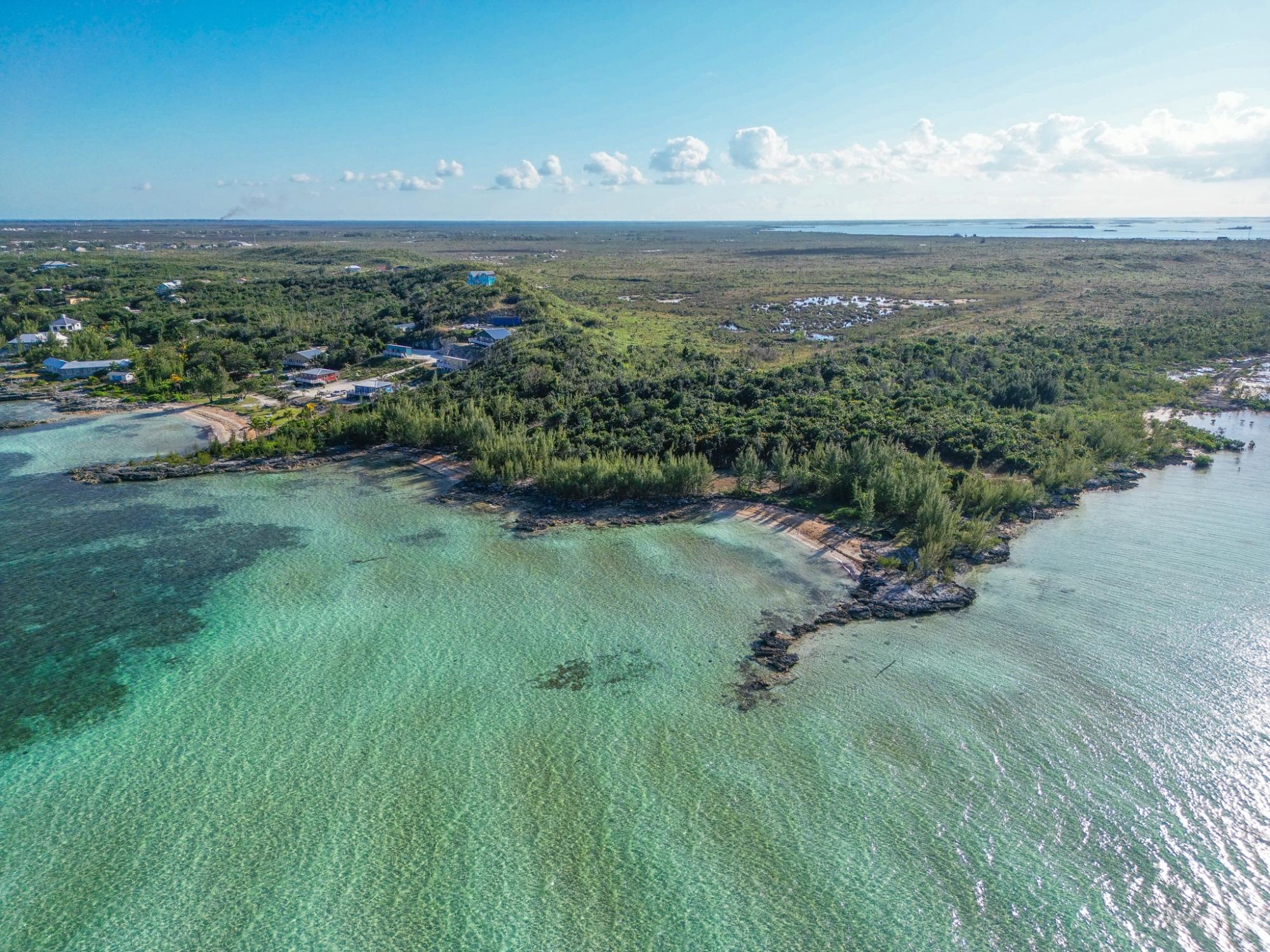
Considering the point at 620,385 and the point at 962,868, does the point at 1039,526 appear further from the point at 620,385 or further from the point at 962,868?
the point at 620,385

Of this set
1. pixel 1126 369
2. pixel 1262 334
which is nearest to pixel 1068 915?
pixel 1126 369

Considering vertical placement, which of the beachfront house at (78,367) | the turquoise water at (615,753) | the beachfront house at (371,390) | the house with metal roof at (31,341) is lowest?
the turquoise water at (615,753)

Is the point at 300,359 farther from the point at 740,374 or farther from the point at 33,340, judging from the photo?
the point at 740,374

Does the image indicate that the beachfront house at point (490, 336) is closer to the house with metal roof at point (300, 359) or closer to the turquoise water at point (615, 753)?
the house with metal roof at point (300, 359)

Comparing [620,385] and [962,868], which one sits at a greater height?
[620,385]

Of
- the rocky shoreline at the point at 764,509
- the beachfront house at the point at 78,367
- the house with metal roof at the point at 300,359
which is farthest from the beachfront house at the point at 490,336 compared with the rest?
the beachfront house at the point at 78,367
